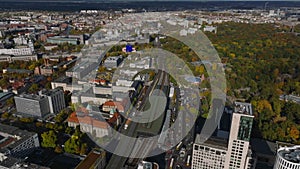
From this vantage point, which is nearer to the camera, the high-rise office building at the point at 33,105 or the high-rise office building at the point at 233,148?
the high-rise office building at the point at 233,148

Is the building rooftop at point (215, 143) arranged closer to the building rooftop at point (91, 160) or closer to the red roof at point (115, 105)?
the building rooftop at point (91, 160)

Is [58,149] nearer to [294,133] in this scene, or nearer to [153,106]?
[153,106]

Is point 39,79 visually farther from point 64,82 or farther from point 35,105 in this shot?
point 35,105

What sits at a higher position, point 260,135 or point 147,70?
point 147,70

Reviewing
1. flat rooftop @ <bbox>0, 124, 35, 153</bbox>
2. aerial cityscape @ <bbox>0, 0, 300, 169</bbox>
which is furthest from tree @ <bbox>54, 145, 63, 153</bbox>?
flat rooftop @ <bbox>0, 124, 35, 153</bbox>

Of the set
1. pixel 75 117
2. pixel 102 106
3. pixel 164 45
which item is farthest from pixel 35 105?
pixel 164 45

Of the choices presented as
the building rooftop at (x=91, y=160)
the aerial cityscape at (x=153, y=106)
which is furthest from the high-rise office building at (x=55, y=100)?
the building rooftop at (x=91, y=160)
